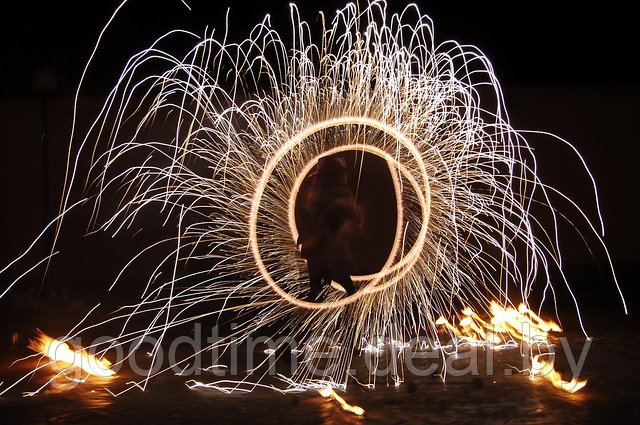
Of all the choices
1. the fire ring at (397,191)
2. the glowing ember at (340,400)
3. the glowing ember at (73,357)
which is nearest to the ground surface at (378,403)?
the glowing ember at (340,400)

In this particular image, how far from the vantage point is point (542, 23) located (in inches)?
618

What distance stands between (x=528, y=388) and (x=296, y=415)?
71.4 inches

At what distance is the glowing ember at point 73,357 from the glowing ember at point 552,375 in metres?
3.49

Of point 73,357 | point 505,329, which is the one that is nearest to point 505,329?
point 505,329

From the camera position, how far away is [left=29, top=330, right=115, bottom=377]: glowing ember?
6.69 m

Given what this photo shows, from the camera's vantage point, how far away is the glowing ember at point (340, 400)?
18.0 feet

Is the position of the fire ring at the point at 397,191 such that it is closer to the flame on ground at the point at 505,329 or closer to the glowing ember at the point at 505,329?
the flame on ground at the point at 505,329

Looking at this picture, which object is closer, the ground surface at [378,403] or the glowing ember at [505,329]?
the ground surface at [378,403]

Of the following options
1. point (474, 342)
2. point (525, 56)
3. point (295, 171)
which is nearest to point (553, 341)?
point (474, 342)

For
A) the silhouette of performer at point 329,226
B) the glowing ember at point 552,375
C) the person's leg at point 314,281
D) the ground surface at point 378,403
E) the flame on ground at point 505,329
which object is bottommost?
the ground surface at point 378,403

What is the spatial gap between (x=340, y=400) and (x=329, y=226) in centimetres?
176

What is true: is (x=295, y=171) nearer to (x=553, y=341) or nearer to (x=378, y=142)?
(x=378, y=142)

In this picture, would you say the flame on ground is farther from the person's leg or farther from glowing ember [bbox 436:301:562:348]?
the person's leg

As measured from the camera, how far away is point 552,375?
6.31 metres
